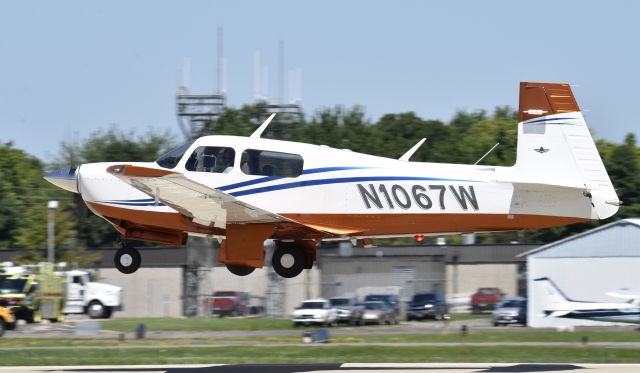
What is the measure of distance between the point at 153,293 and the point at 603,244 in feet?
71.1

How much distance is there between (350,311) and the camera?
39.9m

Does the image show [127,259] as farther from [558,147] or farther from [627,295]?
[627,295]

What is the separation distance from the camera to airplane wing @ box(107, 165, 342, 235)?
17188 millimetres

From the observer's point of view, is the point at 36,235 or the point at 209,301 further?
the point at 36,235

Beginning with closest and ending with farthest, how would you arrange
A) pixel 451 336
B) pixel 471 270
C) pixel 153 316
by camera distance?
pixel 451 336, pixel 153 316, pixel 471 270

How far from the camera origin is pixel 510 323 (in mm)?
39969

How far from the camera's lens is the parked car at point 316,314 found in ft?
127

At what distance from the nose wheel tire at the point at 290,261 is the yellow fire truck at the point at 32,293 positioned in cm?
2032

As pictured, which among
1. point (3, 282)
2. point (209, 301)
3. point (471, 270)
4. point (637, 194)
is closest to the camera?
point (3, 282)

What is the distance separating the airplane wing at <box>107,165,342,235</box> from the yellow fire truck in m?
20.5

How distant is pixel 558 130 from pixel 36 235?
141ft

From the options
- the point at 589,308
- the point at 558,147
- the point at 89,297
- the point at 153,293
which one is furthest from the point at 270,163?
the point at 153,293

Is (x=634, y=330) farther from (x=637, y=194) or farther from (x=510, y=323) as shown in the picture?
(x=637, y=194)

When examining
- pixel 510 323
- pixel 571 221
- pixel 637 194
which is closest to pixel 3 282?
pixel 510 323
